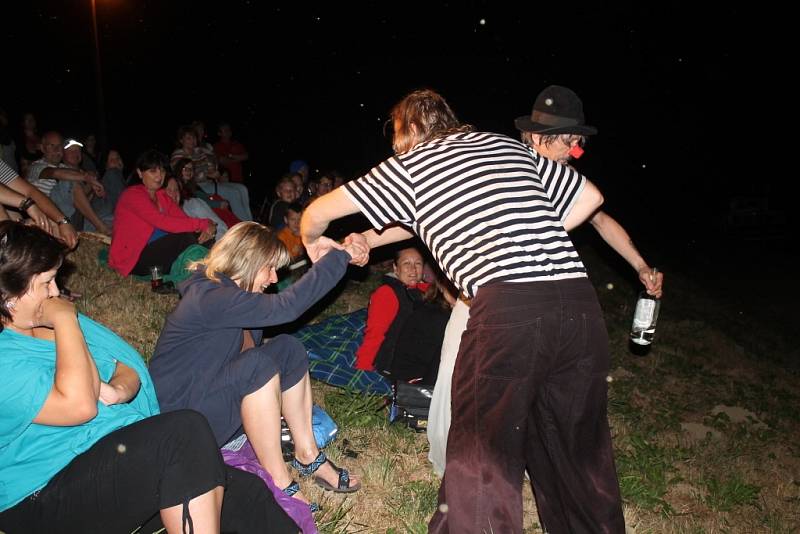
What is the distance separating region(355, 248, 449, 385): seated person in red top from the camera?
4469 millimetres

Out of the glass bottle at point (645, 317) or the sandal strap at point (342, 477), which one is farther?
the glass bottle at point (645, 317)

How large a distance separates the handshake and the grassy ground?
1.24 meters

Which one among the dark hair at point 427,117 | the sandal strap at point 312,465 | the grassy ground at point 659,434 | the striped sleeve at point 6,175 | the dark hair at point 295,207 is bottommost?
the grassy ground at point 659,434

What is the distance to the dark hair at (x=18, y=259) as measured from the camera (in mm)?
2189

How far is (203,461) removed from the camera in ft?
7.58

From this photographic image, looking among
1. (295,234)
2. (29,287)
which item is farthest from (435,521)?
(295,234)

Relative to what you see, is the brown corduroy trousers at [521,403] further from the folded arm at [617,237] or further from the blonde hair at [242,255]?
the blonde hair at [242,255]

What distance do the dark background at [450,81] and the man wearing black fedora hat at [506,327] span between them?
655 inches

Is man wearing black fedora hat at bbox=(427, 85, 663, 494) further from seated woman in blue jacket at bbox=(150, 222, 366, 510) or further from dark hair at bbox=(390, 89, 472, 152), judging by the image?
seated woman in blue jacket at bbox=(150, 222, 366, 510)

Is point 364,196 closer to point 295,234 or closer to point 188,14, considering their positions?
point 295,234

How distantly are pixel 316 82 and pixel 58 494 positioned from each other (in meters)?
26.2

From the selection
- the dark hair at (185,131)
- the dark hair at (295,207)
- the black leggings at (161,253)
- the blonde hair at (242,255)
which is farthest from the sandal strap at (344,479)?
the dark hair at (185,131)

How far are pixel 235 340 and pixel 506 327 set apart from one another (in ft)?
4.56

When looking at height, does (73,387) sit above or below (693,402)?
above
